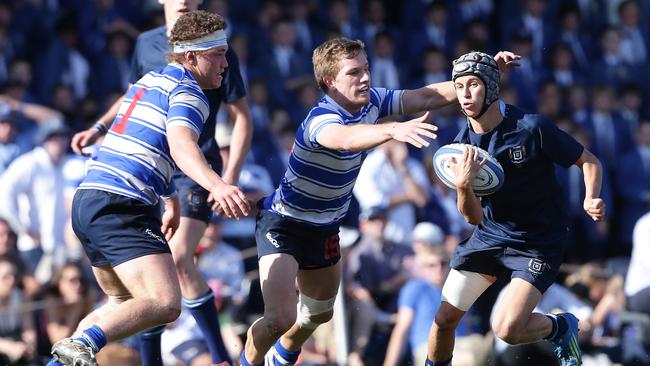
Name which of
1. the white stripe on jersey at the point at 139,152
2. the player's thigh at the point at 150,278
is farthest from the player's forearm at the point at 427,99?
the player's thigh at the point at 150,278

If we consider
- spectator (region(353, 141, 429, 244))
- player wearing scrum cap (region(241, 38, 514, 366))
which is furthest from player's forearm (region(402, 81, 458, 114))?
spectator (region(353, 141, 429, 244))

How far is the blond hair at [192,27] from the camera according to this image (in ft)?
24.9

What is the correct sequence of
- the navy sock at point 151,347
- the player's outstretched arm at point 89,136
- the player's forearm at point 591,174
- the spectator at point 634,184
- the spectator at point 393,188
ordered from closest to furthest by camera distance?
the player's forearm at point 591,174 → the navy sock at point 151,347 → the player's outstretched arm at point 89,136 → the spectator at point 393,188 → the spectator at point 634,184

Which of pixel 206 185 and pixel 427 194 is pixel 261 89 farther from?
pixel 206 185

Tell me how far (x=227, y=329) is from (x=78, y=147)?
2792mm

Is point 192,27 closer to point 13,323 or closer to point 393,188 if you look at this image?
point 13,323

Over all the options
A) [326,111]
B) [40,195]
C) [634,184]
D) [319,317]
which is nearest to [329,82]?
[326,111]

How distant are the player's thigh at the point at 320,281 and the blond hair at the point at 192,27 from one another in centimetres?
154

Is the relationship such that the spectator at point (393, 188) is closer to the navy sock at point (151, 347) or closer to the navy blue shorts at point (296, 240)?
the navy sock at point (151, 347)

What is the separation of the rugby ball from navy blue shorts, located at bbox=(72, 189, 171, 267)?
167 cm

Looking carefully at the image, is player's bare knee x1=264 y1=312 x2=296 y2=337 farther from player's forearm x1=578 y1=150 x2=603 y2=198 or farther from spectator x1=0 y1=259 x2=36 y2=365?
spectator x1=0 y1=259 x2=36 y2=365

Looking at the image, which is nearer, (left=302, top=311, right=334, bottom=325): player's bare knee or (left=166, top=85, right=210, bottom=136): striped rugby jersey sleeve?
(left=166, top=85, right=210, bottom=136): striped rugby jersey sleeve

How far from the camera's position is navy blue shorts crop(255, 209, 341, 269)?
25.6ft

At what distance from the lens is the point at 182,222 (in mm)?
8492
